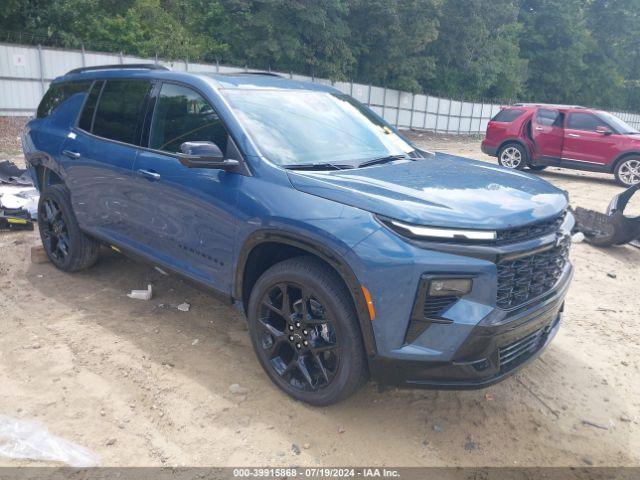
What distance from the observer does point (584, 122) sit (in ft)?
44.6

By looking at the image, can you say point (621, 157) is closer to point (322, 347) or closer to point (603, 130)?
point (603, 130)

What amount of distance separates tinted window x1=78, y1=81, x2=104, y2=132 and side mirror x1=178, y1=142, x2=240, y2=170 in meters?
1.89

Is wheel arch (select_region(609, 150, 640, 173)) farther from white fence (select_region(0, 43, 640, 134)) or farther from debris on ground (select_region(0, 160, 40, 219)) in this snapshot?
debris on ground (select_region(0, 160, 40, 219))

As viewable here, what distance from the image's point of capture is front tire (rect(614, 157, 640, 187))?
13117mm

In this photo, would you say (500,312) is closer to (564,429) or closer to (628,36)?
(564,429)

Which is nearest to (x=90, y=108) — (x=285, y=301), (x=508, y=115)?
(x=285, y=301)

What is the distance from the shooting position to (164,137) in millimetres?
4047

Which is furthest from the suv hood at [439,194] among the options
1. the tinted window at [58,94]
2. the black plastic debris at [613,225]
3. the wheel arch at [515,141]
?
the wheel arch at [515,141]

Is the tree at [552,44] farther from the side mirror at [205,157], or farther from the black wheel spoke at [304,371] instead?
the black wheel spoke at [304,371]

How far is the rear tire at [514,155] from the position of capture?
1430 centimetres

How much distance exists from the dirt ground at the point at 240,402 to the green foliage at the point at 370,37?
20.0 m

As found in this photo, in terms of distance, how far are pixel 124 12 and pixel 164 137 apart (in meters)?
23.7

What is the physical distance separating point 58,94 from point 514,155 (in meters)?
12.0

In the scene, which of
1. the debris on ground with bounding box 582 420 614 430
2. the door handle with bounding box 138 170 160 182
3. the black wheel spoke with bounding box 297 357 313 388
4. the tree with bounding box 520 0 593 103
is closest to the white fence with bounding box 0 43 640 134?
the door handle with bounding box 138 170 160 182
